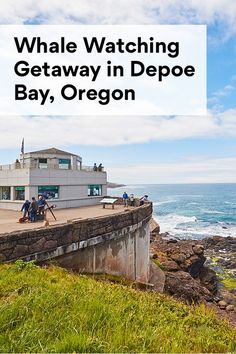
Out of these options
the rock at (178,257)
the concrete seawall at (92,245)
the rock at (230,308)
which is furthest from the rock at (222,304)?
the concrete seawall at (92,245)

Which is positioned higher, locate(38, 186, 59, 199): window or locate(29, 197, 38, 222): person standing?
locate(38, 186, 59, 199): window

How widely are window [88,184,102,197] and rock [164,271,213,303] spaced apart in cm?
954

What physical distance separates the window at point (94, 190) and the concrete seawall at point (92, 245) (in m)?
9.70

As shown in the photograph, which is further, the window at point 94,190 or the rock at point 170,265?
the window at point 94,190

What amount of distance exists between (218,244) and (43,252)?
38.1 m

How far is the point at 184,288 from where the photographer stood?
1894 cm

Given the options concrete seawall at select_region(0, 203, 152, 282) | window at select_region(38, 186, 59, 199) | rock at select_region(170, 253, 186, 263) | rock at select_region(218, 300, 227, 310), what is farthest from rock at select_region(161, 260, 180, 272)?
window at select_region(38, 186, 59, 199)

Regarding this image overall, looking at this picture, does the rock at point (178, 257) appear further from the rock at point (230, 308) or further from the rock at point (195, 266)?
the rock at point (230, 308)

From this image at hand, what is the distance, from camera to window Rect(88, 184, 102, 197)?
2642 cm

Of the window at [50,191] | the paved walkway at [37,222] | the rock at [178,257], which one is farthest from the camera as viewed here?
the rock at [178,257]

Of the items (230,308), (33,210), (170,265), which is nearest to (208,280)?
(170,265)

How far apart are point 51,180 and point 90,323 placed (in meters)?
17.8

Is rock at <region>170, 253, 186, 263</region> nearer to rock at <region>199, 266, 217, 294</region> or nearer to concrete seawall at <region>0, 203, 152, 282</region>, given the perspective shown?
rock at <region>199, 266, 217, 294</region>

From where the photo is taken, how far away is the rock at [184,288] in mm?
18344
